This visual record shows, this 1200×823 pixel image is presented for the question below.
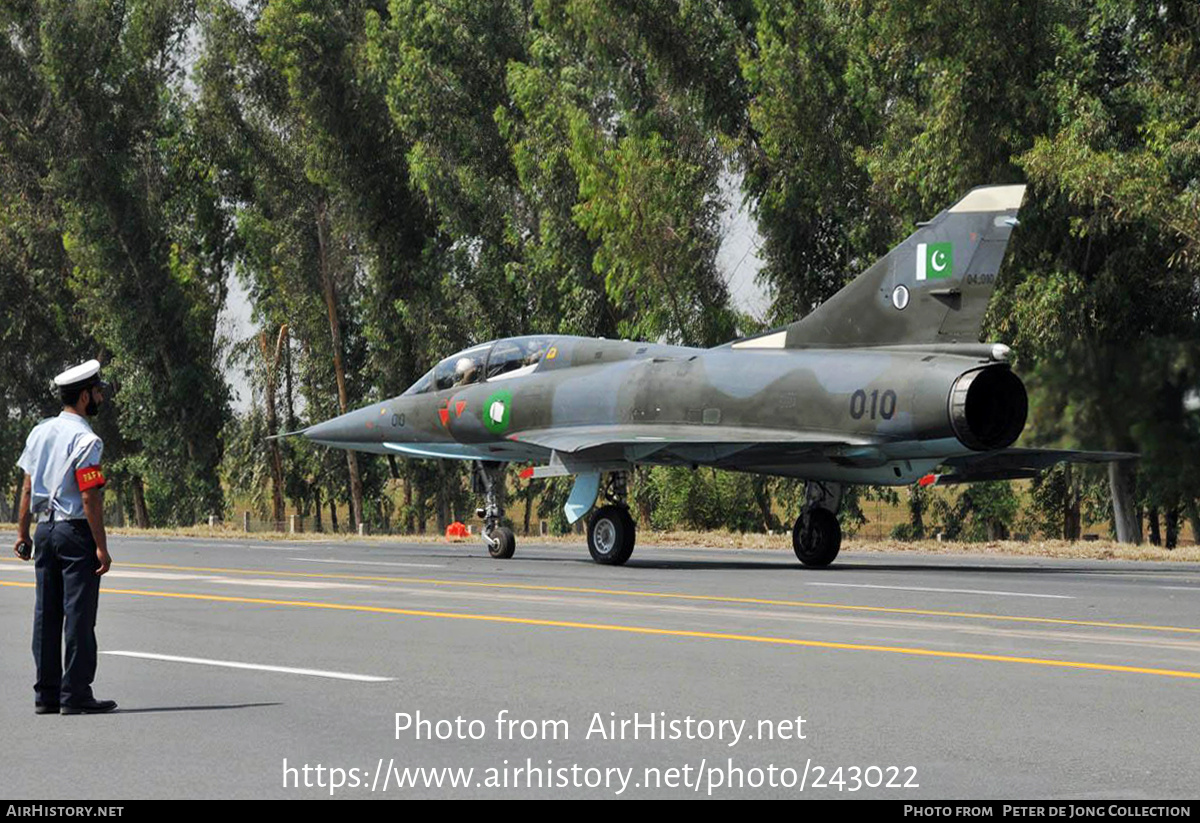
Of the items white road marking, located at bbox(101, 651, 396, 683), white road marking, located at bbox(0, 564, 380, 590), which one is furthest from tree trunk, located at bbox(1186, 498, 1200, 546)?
white road marking, located at bbox(101, 651, 396, 683)

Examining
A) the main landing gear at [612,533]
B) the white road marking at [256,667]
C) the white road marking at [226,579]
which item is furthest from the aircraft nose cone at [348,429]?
the white road marking at [256,667]

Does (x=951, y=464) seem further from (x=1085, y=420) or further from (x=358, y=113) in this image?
(x=358, y=113)

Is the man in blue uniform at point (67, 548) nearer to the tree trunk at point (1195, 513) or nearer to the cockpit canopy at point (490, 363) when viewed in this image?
the cockpit canopy at point (490, 363)

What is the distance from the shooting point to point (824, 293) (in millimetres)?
47469

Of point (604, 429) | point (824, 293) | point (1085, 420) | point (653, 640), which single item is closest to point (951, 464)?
point (1085, 420)

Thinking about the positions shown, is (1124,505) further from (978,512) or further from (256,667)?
(256,667)

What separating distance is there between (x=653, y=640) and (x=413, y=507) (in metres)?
61.2

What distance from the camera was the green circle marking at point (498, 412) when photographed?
91.1 feet

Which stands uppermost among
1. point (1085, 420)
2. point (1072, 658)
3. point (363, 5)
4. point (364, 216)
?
point (363, 5)

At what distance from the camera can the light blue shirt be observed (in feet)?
34.1

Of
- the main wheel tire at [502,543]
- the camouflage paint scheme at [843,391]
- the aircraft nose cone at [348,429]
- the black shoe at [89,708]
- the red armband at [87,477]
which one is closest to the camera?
the black shoe at [89,708]

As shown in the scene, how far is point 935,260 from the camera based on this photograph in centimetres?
2352

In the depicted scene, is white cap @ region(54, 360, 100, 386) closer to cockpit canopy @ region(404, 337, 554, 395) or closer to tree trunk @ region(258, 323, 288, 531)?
cockpit canopy @ region(404, 337, 554, 395)

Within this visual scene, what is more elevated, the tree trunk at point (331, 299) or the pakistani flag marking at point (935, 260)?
the tree trunk at point (331, 299)
